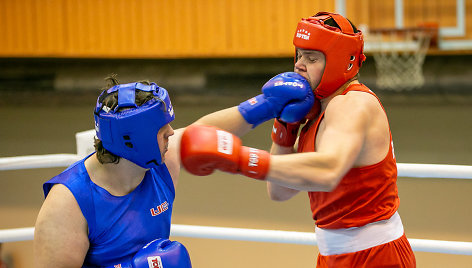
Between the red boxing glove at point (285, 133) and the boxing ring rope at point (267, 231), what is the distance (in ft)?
1.42

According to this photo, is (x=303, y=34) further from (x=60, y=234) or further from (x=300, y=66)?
(x=60, y=234)

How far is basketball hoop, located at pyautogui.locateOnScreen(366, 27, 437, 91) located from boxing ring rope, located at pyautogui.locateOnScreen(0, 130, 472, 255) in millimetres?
4133

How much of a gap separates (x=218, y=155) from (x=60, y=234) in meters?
0.49

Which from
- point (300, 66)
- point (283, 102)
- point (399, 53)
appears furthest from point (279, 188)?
point (399, 53)

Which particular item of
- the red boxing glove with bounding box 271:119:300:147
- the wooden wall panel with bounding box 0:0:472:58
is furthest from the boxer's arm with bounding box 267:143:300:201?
the wooden wall panel with bounding box 0:0:472:58

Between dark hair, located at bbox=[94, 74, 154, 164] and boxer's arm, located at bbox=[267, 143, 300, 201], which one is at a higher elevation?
dark hair, located at bbox=[94, 74, 154, 164]

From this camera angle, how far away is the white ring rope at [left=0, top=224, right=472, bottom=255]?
2.02 meters

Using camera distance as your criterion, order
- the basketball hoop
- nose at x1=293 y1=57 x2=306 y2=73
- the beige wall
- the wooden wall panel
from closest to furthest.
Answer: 1. nose at x1=293 y1=57 x2=306 y2=73
2. the beige wall
3. the basketball hoop
4. the wooden wall panel

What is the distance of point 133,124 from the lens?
1470mm

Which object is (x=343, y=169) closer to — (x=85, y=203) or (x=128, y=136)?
(x=128, y=136)

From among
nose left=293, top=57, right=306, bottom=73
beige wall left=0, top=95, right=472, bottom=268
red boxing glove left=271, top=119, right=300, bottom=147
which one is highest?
nose left=293, top=57, right=306, bottom=73

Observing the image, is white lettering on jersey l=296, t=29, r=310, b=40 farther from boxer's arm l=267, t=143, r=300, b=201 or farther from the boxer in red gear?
boxer's arm l=267, t=143, r=300, b=201

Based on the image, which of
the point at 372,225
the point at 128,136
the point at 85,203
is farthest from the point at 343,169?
the point at 85,203

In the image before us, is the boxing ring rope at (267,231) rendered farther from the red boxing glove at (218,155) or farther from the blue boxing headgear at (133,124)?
the red boxing glove at (218,155)
